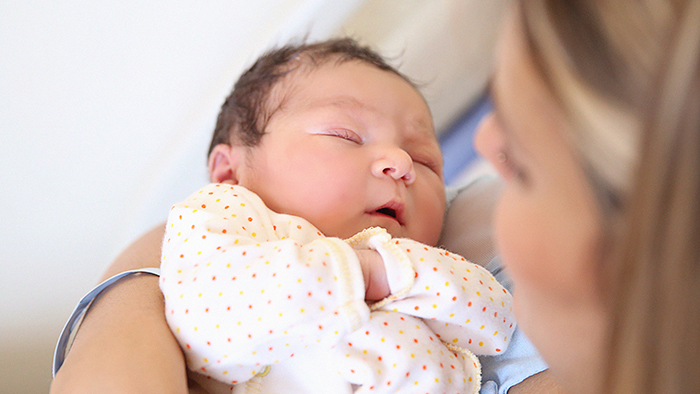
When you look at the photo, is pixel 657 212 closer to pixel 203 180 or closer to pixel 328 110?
pixel 328 110

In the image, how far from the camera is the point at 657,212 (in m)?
0.35

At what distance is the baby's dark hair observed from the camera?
3.62ft

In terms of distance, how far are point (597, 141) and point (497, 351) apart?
53 cm

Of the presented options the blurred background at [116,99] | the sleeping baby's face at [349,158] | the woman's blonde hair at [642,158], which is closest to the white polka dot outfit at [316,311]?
the sleeping baby's face at [349,158]

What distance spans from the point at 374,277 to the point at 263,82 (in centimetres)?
56

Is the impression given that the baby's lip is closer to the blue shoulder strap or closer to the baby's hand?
the baby's hand

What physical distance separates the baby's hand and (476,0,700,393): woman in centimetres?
Result: 29

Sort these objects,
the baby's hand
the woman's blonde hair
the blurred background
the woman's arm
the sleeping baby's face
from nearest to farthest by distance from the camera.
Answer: the woman's blonde hair
the woman's arm
the baby's hand
the sleeping baby's face
the blurred background

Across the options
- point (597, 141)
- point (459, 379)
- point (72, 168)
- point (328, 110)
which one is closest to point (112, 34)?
point (72, 168)

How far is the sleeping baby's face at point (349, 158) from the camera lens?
3.13ft

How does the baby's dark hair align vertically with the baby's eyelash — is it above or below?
above

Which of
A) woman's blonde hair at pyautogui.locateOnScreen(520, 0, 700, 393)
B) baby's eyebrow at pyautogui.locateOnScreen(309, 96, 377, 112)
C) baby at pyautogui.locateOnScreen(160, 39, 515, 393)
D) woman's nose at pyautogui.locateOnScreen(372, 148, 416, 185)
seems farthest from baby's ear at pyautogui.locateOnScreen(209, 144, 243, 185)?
woman's blonde hair at pyautogui.locateOnScreen(520, 0, 700, 393)

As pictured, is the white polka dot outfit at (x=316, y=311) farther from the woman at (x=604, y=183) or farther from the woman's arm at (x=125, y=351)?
the woman at (x=604, y=183)

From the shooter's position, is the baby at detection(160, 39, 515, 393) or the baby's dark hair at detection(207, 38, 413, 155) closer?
the baby at detection(160, 39, 515, 393)
